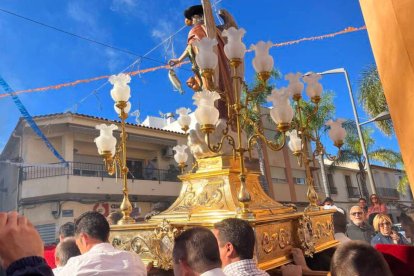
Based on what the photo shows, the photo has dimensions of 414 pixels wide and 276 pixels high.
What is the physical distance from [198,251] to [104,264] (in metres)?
0.90

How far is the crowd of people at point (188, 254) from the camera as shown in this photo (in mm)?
1023

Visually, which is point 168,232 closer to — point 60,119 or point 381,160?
point 60,119

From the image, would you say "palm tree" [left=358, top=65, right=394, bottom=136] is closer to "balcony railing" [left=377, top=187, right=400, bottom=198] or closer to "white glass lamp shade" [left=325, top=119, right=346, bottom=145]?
"white glass lamp shade" [left=325, top=119, right=346, bottom=145]

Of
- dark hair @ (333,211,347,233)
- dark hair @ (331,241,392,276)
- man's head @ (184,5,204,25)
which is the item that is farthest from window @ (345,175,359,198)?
dark hair @ (331,241,392,276)

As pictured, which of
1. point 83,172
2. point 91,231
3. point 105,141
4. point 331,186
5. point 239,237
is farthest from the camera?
point 331,186

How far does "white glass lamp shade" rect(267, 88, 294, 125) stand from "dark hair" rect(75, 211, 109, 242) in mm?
1784

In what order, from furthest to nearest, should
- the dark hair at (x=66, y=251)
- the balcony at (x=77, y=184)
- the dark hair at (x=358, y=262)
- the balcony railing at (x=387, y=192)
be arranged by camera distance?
1. the balcony railing at (x=387, y=192)
2. the balcony at (x=77, y=184)
3. the dark hair at (x=66, y=251)
4. the dark hair at (x=358, y=262)

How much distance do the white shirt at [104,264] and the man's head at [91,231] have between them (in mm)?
145

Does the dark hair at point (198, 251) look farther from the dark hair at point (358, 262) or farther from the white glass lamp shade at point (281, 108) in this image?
the white glass lamp shade at point (281, 108)

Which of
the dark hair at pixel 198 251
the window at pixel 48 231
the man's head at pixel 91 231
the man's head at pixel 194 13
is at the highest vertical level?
the man's head at pixel 194 13

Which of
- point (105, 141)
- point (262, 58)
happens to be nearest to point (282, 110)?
point (262, 58)

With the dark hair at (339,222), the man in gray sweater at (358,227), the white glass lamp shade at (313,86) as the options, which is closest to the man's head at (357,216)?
the man in gray sweater at (358,227)

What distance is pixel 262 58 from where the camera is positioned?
3.25 m

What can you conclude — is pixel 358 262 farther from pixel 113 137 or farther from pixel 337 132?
pixel 113 137
